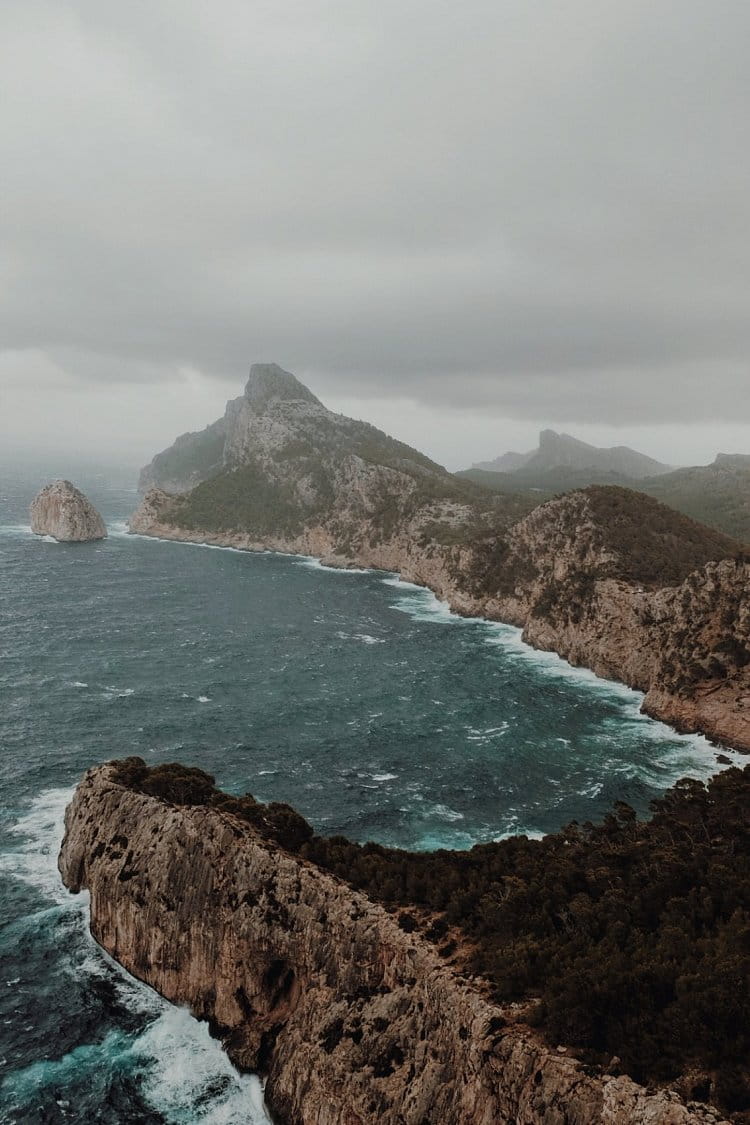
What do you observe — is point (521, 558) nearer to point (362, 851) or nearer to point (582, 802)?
point (582, 802)

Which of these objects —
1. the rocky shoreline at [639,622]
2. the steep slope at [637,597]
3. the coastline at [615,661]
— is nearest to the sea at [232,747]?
the coastline at [615,661]

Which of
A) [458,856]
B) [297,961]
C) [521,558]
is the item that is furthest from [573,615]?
[297,961]

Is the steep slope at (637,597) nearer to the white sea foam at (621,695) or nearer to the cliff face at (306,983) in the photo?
the white sea foam at (621,695)

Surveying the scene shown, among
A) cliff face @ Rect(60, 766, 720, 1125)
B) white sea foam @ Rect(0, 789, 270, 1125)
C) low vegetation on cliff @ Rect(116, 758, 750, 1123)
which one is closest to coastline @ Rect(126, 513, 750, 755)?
low vegetation on cliff @ Rect(116, 758, 750, 1123)

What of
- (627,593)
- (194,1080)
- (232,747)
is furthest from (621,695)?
(194,1080)

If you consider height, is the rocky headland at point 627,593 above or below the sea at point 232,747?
above

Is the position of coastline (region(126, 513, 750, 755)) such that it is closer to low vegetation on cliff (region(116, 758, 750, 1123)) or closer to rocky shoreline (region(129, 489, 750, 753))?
rocky shoreline (region(129, 489, 750, 753))

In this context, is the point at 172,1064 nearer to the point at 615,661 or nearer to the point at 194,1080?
the point at 194,1080
